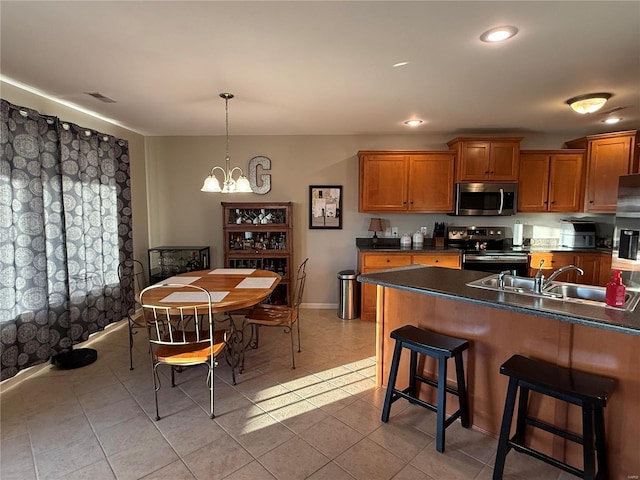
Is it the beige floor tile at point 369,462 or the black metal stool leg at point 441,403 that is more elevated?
the black metal stool leg at point 441,403

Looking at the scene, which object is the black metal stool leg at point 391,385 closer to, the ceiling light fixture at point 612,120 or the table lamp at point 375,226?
the table lamp at point 375,226

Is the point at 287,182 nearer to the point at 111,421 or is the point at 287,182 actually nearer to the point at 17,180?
the point at 17,180

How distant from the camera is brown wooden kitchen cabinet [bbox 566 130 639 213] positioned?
4066 mm

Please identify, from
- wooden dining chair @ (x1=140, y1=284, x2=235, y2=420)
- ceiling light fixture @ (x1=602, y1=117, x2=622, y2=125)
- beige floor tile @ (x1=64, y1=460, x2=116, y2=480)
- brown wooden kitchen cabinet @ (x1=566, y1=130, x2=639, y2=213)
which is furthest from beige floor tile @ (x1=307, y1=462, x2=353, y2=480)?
ceiling light fixture @ (x1=602, y1=117, x2=622, y2=125)

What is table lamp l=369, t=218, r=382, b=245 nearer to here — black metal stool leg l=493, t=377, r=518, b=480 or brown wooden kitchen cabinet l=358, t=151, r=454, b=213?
brown wooden kitchen cabinet l=358, t=151, r=454, b=213

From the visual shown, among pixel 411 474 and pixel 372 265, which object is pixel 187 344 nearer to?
pixel 411 474

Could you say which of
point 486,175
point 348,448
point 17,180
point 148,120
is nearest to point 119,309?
point 17,180

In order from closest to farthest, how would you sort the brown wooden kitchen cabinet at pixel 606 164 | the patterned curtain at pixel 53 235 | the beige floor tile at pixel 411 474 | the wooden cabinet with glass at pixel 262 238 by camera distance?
the beige floor tile at pixel 411 474 < the patterned curtain at pixel 53 235 < the brown wooden kitchen cabinet at pixel 606 164 < the wooden cabinet with glass at pixel 262 238

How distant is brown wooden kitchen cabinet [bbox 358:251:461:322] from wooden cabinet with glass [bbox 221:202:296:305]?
39.4 inches

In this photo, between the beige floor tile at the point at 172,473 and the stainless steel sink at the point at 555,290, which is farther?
the stainless steel sink at the point at 555,290

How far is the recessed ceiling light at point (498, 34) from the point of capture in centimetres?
193

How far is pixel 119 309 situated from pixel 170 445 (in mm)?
2301

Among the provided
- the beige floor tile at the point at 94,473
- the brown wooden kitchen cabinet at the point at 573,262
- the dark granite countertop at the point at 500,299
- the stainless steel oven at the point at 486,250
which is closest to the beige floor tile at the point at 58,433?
the beige floor tile at the point at 94,473

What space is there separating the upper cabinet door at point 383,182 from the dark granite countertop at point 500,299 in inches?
70.9
